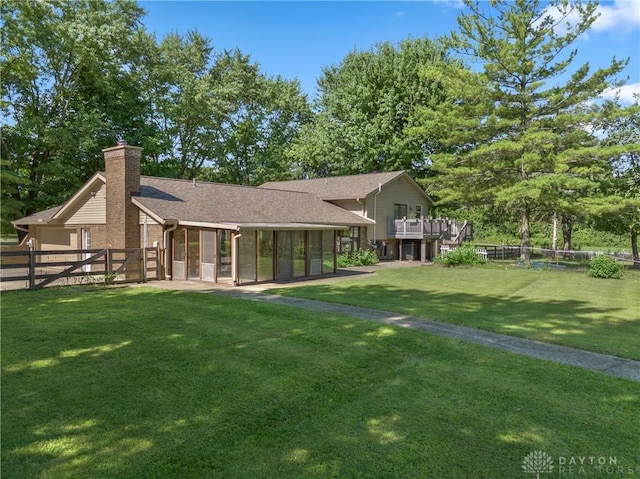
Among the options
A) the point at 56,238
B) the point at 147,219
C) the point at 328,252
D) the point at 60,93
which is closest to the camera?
the point at 147,219

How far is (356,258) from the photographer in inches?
1000

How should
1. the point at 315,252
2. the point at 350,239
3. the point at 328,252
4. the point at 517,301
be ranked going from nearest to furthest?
the point at 517,301
the point at 315,252
the point at 328,252
the point at 350,239

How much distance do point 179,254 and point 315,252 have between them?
19.4 feet

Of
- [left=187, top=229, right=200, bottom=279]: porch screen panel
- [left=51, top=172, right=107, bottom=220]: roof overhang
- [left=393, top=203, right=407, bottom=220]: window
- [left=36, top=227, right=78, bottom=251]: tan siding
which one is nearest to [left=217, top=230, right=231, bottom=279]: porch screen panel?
[left=187, top=229, right=200, bottom=279]: porch screen panel

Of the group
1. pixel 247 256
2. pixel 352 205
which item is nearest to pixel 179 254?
pixel 247 256

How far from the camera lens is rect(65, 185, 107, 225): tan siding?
1930cm

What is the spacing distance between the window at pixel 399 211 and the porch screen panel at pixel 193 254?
56.3 feet

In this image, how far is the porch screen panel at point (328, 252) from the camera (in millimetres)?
19844

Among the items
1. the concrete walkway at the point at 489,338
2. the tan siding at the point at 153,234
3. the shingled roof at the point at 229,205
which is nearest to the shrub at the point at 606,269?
the shingled roof at the point at 229,205

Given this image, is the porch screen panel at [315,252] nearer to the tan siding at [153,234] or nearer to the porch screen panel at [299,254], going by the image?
the porch screen panel at [299,254]

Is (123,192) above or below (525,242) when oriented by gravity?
above

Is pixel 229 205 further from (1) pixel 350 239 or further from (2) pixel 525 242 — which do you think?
(2) pixel 525 242

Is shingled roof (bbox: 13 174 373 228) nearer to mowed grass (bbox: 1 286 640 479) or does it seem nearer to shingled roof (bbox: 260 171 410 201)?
shingled roof (bbox: 260 171 410 201)

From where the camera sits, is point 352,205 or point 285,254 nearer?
point 285,254
